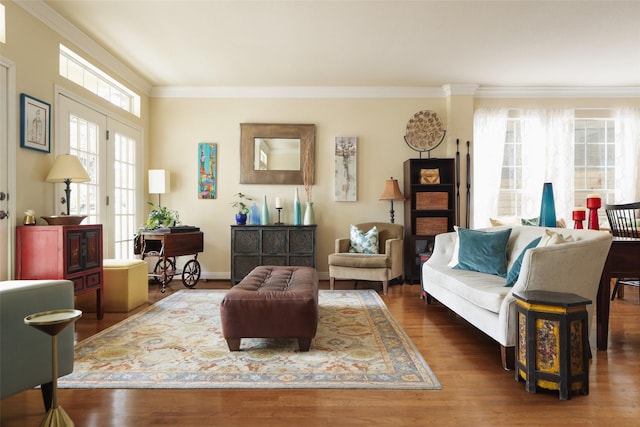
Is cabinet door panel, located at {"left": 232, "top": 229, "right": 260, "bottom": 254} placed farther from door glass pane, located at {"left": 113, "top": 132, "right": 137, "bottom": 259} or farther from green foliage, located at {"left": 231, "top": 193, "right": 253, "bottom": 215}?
door glass pane, located at {"left": 113, "top": 132, "right": 137, "bottom": 259}

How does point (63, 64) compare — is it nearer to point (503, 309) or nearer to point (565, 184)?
point (503, 309)

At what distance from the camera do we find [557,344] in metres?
1.97

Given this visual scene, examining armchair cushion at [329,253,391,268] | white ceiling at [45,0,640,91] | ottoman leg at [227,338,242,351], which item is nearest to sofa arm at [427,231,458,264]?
armchair cushion at [329,253,391,268]

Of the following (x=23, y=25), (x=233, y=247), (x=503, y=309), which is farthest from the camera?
(x=233, y=247)

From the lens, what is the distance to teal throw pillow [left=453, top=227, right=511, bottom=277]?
323 cm

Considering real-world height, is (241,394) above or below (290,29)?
below

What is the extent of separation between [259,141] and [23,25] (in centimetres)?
293

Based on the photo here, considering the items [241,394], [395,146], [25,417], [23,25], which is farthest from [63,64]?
[395,146]

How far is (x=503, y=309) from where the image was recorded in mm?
2332

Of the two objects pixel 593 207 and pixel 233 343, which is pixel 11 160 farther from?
pixel 593 207

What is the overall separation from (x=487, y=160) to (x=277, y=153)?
10.0 feet

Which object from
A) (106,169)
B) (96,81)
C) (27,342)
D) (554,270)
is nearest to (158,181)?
(106,169)

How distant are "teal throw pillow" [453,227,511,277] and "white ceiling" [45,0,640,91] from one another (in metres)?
2.03

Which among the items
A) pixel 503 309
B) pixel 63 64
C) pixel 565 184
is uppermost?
pixel 63 64
